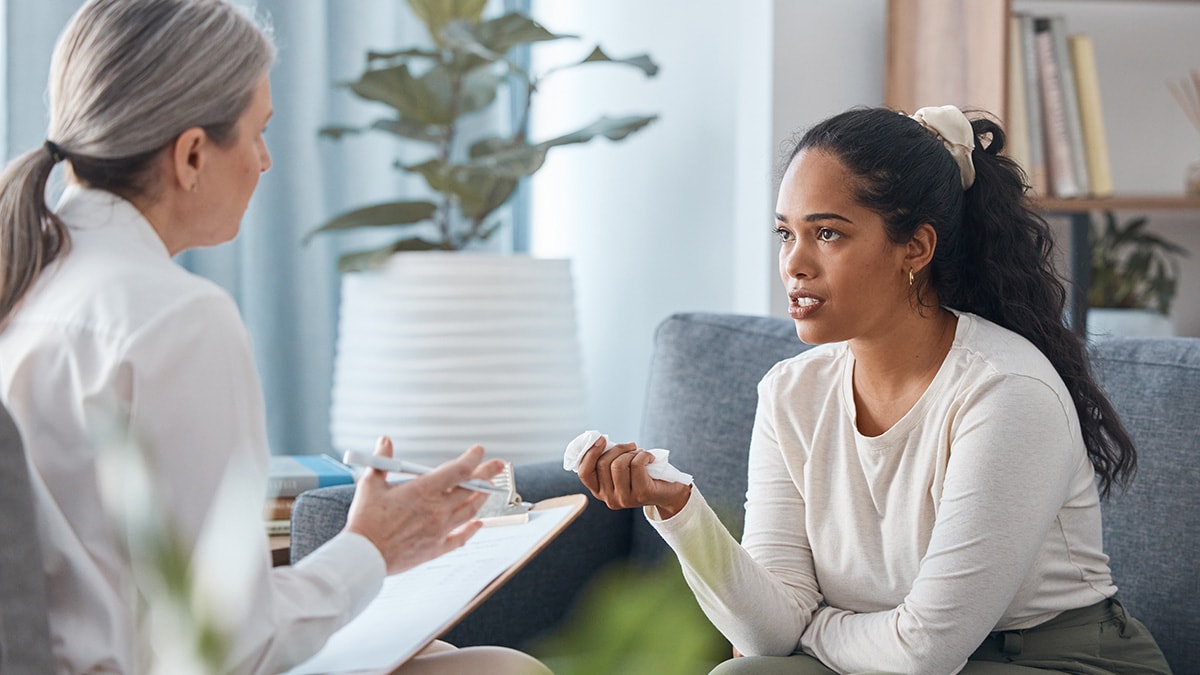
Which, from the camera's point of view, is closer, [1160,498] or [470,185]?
[1160,498]

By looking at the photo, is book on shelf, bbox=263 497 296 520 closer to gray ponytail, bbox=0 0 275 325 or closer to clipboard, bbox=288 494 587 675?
clipboard, bbox=288 494 587 675

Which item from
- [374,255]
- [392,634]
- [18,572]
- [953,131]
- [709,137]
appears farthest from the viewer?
[709,137]

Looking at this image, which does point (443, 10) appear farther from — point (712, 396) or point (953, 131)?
point (953, 131)

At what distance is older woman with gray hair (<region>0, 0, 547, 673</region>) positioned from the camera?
0.75 m

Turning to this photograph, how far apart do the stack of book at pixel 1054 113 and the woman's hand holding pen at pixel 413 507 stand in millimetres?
1456

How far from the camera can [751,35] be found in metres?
2.34

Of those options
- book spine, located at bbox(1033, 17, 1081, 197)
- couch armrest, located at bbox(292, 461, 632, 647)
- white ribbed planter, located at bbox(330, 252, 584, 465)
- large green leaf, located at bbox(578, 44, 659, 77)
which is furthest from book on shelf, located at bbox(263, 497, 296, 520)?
book spine, located at bbox(1033, 17, 1081, 197)

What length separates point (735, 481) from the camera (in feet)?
5.76

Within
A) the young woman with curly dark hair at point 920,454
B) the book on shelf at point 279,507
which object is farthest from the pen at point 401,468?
the book on shelf at point 279,507

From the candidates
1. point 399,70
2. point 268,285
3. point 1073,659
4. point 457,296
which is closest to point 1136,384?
point 1073,659

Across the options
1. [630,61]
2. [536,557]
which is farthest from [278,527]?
[630,61]

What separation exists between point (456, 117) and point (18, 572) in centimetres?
185

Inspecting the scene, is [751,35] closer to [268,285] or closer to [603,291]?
[603,291]

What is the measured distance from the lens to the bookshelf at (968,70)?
6.42 feet
